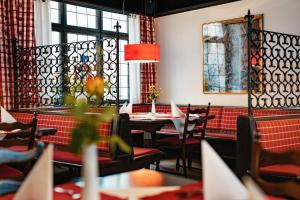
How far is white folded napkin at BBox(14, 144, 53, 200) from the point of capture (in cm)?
131

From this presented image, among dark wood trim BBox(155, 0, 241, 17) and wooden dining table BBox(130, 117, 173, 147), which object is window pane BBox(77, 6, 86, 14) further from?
wooden dining table BBox(130, 117, 173, 147)

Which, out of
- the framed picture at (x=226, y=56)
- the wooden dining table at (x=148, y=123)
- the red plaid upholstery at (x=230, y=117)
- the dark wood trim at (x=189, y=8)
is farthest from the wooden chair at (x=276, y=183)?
the dark wood trim at (x=189, y=8)

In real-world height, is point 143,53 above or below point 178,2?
below

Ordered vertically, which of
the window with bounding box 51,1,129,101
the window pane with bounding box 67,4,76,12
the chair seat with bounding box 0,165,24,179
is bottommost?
the chair seat with bounding box 0,165,24,179

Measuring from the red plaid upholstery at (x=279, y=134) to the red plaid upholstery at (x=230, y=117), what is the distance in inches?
92.1

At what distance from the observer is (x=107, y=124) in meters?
4.12

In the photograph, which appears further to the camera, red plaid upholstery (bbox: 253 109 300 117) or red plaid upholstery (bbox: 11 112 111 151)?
red plaid upholstery (bbox: 253 109 300 117)

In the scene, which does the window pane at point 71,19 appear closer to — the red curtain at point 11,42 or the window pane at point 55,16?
the window pane at point 55,16

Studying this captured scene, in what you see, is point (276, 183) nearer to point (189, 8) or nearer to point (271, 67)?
point (271, 67)

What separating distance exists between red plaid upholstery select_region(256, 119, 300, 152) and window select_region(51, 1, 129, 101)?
15.5 ft

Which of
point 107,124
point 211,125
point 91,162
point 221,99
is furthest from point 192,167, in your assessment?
point 91,162

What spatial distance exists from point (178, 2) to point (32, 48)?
3.66m

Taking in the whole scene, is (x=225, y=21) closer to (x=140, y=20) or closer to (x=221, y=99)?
(x=221, y=99)

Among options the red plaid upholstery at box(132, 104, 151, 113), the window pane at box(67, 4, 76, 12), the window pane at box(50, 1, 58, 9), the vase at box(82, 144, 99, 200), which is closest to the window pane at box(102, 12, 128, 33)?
the window pane at box(67, 4, 76, 12)
